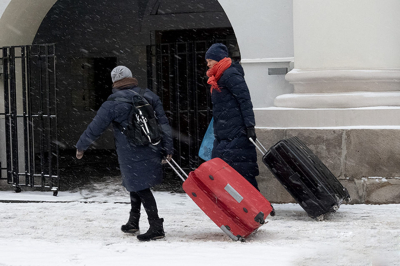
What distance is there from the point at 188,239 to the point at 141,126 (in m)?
1.02

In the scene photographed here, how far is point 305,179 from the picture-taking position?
16.6 feet

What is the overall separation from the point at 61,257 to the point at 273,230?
1.84 m

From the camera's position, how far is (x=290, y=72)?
21.1ft

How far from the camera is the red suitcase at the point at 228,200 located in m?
4.35

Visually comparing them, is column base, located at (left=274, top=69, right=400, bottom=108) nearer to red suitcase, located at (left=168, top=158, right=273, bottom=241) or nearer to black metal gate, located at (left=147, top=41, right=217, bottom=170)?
black metal gate, located at (left=147, top=41, right=217, bottom=170)

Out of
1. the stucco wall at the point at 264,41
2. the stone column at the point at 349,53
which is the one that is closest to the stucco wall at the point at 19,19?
the stucco wall at the point at 264,41

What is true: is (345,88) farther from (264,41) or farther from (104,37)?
(104,37)

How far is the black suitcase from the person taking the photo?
5.02 meters

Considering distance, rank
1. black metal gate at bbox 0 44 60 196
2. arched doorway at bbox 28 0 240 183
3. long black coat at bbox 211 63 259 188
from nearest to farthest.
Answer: long black coat at bbox 211 63 259 188 → black metal gate at bbox 0 44 60 196 → arched doorway at bbox 28 0 240 183

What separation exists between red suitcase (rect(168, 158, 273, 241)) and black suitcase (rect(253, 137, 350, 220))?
0.74 metres

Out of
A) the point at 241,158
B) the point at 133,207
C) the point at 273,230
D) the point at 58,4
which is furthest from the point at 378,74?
the point at 58,4

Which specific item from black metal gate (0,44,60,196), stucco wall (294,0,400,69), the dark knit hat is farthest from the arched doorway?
the dark knit hat

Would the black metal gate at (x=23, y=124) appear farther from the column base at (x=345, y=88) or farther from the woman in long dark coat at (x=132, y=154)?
the column base at (x=345, y=88)

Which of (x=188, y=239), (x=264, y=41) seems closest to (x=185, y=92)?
(x=264, y=41)
